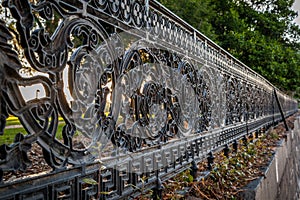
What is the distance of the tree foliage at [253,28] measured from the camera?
12.2m

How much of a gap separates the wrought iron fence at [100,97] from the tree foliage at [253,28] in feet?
30.4

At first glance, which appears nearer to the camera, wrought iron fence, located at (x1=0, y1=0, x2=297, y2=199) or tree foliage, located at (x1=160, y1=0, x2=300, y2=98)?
wrought iron fence, located at (x1=0, y1=0, x2=297, y2=199)

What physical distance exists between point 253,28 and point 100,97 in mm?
15620

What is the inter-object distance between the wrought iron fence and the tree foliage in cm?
926

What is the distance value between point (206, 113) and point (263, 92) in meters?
5.42

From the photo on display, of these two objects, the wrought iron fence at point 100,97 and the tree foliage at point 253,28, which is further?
the tree foliage at point 253,28

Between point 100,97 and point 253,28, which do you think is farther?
point 253,28

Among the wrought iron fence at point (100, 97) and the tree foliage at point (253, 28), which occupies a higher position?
the tree foliage at point (253, 28)

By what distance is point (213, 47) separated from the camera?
3785 millimetres

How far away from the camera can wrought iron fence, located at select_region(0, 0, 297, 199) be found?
3.66ft

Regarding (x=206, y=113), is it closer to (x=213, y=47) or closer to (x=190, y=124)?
(x=190, y=124)

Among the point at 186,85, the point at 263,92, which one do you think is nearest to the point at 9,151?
the point at 186,85

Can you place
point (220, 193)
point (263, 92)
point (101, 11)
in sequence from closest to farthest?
point (101, 11) < point (220, 193) < point (263, 92)

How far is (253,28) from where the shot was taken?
15.6m
